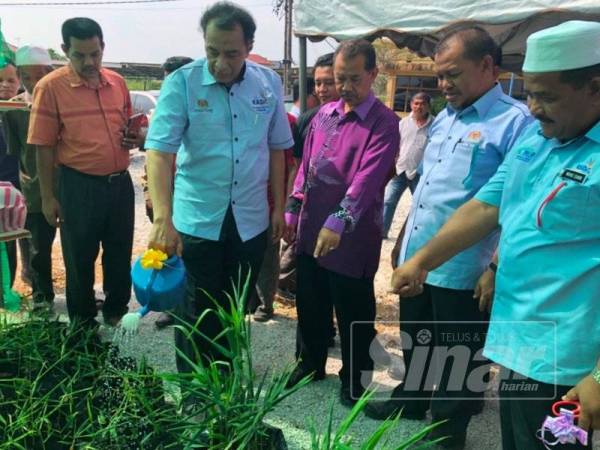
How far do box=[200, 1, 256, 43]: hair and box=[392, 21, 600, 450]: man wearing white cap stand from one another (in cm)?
121

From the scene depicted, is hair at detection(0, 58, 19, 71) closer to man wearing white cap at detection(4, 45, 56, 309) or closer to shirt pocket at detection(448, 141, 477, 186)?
man wearing white cap at detection(4, 45, 56, 309)

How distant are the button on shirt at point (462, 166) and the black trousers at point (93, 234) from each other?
1909mm

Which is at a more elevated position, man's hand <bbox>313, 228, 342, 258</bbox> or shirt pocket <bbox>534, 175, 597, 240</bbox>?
shirt pocket <bbox>534, 175, 597, 240</bbox>

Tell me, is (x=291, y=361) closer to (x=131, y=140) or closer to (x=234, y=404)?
(x=234, y=404)

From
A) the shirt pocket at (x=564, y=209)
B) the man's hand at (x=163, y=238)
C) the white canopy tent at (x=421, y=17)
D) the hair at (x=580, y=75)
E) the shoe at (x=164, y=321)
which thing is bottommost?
the shoe at (x=164, y=321)

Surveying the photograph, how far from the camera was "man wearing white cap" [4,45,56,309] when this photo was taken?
343cm

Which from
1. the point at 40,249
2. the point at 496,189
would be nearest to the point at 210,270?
the point at 496,189

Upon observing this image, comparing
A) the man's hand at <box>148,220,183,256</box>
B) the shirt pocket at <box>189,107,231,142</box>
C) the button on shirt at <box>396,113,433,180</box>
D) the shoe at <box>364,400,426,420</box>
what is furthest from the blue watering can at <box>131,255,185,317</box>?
the button on shirt at <box>396,113,433,180</box>

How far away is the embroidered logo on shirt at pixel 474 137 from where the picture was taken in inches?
81.3

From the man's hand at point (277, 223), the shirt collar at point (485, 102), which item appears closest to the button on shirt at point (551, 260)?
the shirt collar at point (485, 102)

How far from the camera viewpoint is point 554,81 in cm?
135

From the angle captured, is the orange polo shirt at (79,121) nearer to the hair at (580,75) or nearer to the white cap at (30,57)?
the white cap at (30,57)

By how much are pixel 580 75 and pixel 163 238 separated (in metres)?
1.52

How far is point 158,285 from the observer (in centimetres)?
202
